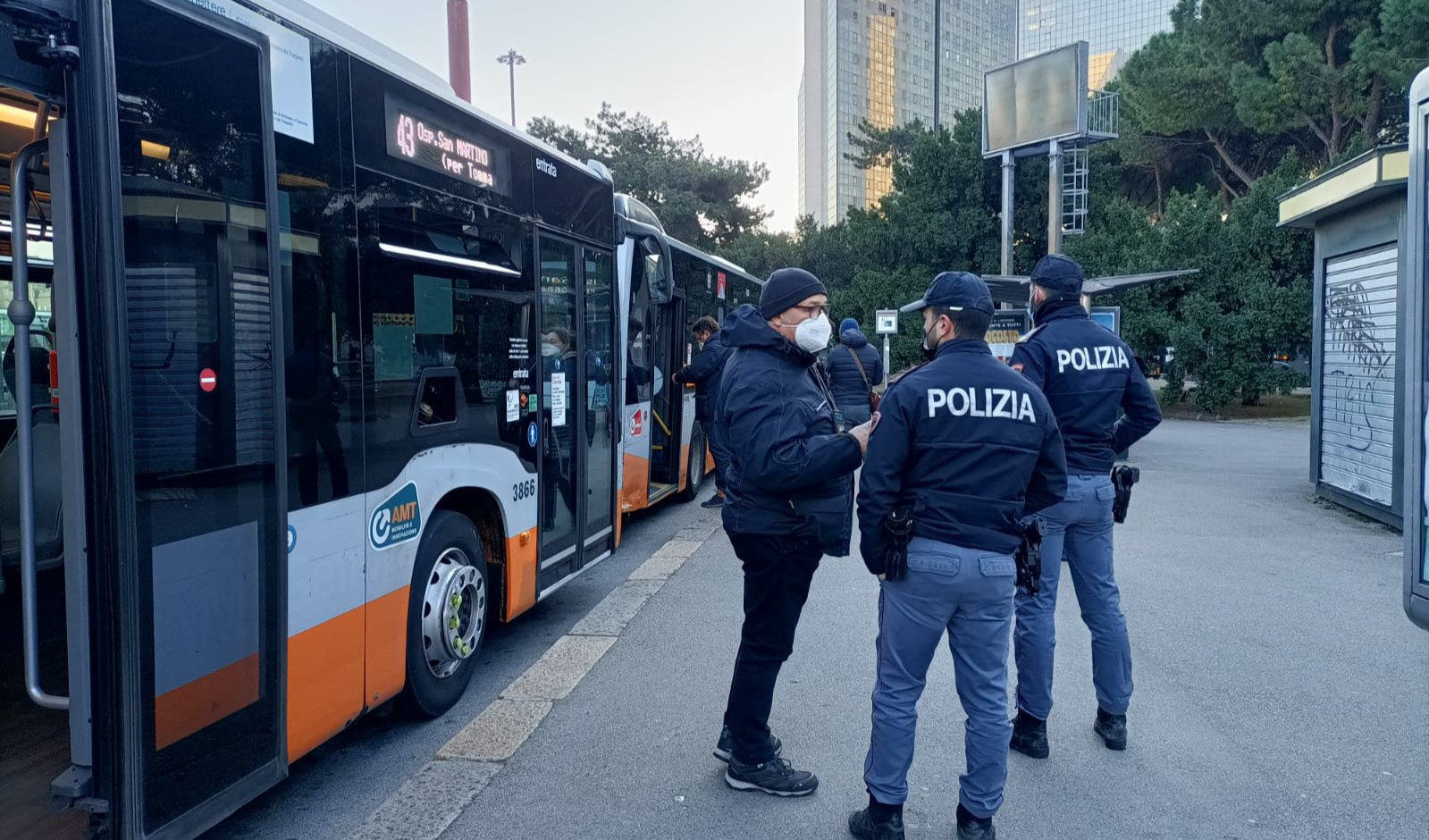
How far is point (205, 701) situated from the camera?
290 centimetres

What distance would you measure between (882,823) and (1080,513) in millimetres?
1627

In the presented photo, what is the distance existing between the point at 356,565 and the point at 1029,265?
2818cm

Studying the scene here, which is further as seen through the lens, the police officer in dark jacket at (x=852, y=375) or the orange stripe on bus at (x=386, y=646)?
the police officer in dark jacket at (x=852, y=375)

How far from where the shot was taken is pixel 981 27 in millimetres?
92562

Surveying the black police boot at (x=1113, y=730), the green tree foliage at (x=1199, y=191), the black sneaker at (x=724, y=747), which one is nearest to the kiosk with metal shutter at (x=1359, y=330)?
the black police boot at (x=1113, y=730)

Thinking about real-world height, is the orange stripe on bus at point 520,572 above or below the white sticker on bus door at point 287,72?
below

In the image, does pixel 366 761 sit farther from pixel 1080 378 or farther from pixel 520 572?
pixel 1080 378

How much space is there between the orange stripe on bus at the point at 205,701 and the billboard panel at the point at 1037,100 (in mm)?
22136

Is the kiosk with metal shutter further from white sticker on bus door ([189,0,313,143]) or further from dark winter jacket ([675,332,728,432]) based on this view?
white sticker on bus door ([189,0,313,143])

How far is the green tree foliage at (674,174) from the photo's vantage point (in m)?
34.9

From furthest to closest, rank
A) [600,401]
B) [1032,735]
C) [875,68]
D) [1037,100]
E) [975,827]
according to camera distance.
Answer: [875,68]
[1037,100]
[600,401]
[1032,735]
[975,827]

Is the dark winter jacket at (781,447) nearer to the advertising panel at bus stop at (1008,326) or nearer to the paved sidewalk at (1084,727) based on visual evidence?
the paved sidewalk at (1084,727)

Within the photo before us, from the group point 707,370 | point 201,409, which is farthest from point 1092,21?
point 201,409

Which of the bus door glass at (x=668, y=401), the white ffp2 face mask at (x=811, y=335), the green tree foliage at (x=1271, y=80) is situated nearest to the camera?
the white ffp2 face mask at (x=811, y=335)
